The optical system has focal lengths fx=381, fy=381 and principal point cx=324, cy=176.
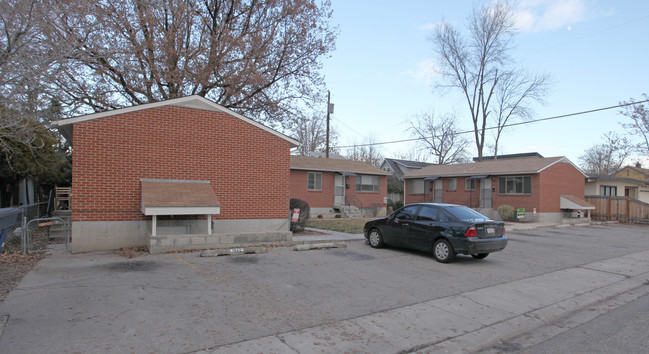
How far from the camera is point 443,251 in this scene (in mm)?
9664

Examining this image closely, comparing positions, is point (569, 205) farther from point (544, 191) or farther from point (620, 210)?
point (620, 210)

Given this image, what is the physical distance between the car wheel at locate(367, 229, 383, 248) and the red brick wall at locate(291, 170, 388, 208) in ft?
42.3

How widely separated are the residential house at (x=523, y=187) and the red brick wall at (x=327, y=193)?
5276mm

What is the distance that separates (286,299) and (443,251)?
5.05 meters

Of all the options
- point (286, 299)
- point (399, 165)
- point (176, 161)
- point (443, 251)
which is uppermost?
point (399, 165)

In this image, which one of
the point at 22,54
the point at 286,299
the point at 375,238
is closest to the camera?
the point at 286,299

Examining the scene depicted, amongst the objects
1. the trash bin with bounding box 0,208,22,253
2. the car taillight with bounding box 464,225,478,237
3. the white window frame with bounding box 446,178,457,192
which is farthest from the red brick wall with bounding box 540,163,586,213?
the trash bin with bounding box 0,208,22,253

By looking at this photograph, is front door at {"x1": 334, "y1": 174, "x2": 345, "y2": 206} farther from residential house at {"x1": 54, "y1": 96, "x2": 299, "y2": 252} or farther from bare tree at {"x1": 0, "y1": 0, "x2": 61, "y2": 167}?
bare tree at {"x1": 0, "y1": 0, "x2": 61, "y2": 167}

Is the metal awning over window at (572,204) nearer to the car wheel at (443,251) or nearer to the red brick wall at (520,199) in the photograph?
the red brick wall at (520,199)

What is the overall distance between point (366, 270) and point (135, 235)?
6.57 meters

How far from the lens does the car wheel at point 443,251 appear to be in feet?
31.0

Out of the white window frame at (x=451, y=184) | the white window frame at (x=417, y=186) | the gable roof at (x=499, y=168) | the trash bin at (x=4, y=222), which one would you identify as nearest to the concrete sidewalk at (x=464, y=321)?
the trash bin at (x=4, y=222)

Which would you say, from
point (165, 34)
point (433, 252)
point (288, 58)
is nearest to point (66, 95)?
point (165, 34)

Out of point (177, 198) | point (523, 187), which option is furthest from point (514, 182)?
point (177, 198)
